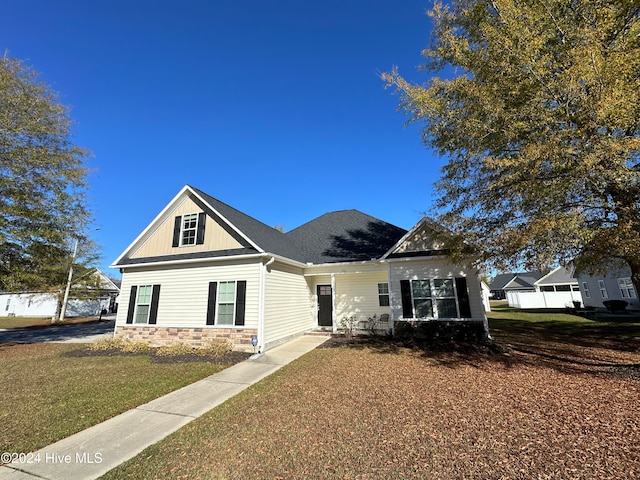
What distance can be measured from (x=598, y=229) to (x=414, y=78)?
603 centimetres

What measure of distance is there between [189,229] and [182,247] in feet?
2.74

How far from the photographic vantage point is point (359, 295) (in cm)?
1348

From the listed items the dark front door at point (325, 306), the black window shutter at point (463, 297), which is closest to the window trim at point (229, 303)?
the dark front door at point (325, 306)

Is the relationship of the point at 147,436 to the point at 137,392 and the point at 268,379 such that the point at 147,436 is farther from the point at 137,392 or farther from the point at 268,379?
the point at 268,379

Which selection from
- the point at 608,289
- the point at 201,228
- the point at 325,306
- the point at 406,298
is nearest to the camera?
the point at 406,298

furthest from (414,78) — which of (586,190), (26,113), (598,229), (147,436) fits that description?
(26,113)

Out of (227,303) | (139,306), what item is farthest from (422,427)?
(139,306)

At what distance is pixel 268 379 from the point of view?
276 inches

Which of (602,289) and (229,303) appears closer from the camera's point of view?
(229,303)

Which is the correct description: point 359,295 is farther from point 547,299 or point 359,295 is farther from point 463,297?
point 547,299

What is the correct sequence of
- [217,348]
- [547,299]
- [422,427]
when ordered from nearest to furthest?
[422,427]
[217,348]
[547,299]

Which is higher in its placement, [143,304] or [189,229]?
[189,229]

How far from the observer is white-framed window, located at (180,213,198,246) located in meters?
12.0

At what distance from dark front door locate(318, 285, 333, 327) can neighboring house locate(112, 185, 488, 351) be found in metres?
0.05
